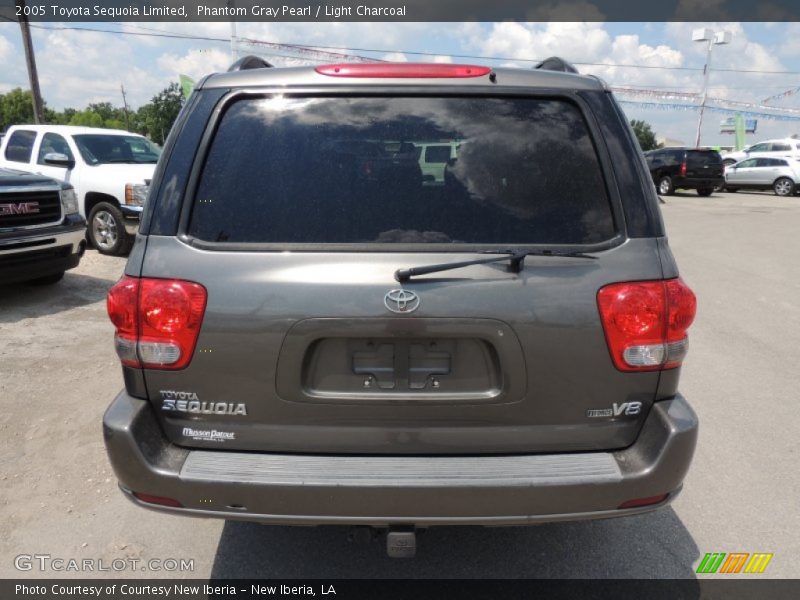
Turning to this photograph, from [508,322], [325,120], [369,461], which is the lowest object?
[369,461]

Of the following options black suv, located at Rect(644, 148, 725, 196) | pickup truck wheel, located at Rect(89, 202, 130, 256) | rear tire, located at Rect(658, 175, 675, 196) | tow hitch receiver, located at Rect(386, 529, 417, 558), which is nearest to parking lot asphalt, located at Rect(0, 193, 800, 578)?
tow hitch receiver, located at Rect(386, 529, 417, 558)

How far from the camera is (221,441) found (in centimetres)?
216

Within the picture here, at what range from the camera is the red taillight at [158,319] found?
6.85ft

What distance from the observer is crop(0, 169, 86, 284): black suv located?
6.52 metres

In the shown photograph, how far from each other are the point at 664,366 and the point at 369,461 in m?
1.08

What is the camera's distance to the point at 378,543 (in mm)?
2916

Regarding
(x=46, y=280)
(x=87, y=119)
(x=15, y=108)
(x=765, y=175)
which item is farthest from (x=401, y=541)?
(x=87, y=119)

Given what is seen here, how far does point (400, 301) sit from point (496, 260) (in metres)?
0.35

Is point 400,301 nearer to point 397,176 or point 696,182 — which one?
point 397,176

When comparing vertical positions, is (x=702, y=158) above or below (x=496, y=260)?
below

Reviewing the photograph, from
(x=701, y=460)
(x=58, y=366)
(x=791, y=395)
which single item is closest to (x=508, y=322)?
(x=701, y=460)

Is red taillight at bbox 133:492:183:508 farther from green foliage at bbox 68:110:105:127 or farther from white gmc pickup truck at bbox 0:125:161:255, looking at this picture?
green foliage at bbox 68:110:105:127

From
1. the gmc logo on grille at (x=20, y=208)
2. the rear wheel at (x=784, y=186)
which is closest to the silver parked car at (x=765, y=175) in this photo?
the rear wheel at (x=784, y=186)

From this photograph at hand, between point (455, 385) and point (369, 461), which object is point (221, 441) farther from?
point (455, 385)
